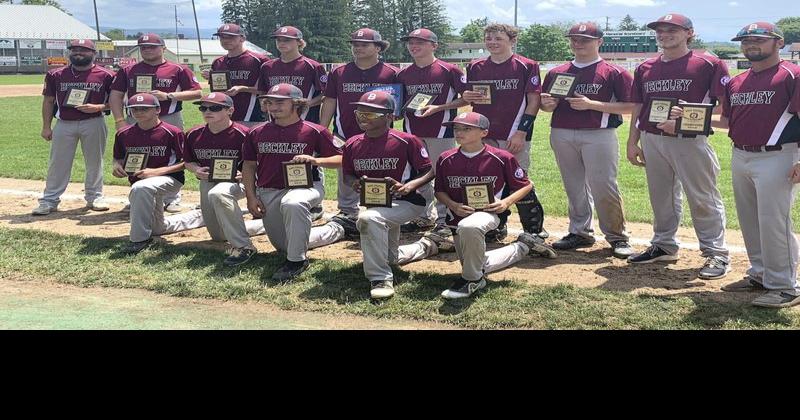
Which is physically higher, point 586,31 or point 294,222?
point 586,31

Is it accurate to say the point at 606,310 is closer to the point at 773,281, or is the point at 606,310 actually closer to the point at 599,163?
the point at 773,281

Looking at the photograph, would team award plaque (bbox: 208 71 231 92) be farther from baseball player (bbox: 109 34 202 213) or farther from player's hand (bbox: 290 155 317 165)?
player's hand (bbox: 290 155 317 165)

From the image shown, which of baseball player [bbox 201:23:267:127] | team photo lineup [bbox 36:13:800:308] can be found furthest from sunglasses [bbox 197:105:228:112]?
baseball player [bbox 201:23:267:127]

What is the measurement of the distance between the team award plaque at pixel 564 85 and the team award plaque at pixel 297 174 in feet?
7.53

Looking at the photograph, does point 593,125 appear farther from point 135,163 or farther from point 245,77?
point 135,163

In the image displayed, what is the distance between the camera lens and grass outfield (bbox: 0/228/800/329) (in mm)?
5297

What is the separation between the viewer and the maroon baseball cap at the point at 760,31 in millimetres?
5246

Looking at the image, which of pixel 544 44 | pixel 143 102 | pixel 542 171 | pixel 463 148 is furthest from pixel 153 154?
pixel 544 44

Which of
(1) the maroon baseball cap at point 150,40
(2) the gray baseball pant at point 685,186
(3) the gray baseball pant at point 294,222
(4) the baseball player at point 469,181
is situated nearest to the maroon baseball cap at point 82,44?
(1) the maroon baseball cap at point 150,40

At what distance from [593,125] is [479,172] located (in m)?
1.43

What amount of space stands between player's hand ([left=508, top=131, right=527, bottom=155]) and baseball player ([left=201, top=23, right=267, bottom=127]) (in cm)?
315

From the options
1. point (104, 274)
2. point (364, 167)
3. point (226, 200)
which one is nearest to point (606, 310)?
point (364, 167)

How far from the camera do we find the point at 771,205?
5.39m

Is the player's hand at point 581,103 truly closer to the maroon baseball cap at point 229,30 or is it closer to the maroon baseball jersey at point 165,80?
the maroon baseball cap at point 229,30
